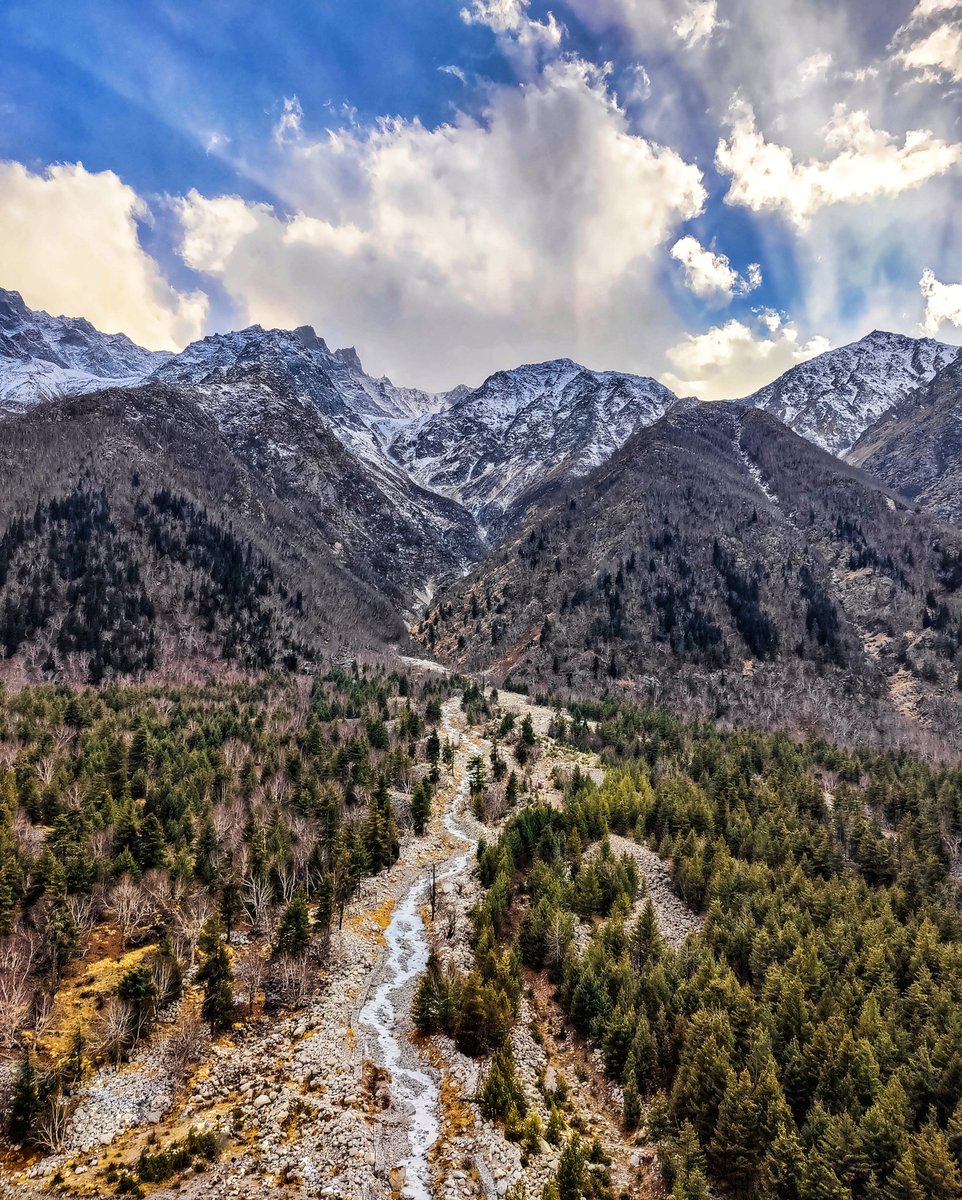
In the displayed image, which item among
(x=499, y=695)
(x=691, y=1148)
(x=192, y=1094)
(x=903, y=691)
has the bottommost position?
(x=192, y=1094)

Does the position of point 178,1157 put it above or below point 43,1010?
below

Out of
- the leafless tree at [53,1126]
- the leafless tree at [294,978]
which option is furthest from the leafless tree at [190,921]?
the leafless tree at [53,1126]

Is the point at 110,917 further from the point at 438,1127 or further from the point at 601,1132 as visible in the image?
the point at 601,1132

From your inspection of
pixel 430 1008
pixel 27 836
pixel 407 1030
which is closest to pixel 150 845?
pixel 27 836

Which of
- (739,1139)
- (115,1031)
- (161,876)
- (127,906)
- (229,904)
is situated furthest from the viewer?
(161,876)

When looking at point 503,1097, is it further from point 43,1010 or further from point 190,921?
point 190,921

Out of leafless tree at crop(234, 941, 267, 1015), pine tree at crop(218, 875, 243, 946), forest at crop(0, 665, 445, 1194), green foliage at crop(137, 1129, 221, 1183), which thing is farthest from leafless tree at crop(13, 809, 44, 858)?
green foliage at crop(137, 1129, 221, 1183)

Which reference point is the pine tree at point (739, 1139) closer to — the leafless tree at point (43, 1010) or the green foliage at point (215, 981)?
the green foliage at point (215, 981)

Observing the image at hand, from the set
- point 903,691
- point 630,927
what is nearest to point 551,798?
point 630,927
